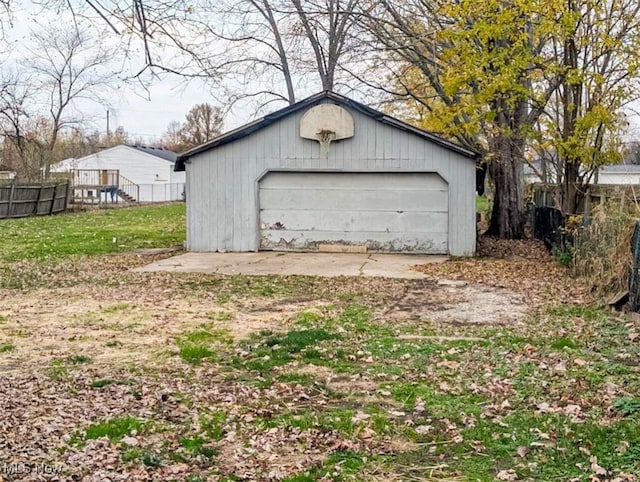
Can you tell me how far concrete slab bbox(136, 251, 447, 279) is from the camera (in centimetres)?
1266

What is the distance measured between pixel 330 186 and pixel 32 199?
1739 centimetres

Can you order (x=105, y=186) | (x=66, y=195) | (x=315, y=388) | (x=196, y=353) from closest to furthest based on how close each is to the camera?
(x=315, y=388) < (x=196, y=353) < (x=66, y=195) < (x=105, y=186)

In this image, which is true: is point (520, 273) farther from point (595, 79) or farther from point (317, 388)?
point (317, 388)

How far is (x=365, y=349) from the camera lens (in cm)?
676

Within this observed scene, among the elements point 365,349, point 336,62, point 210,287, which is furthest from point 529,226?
point 365,349

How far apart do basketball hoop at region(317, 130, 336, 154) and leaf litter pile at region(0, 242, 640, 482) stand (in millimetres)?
6349

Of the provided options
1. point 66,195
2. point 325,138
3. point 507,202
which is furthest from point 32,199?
point 507,202

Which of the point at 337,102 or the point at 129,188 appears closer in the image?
A: the point at 337,102

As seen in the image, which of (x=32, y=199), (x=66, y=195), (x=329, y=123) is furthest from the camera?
(x=66, y=195)

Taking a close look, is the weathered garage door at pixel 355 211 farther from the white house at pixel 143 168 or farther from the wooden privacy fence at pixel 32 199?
the white house at pixel 143 168

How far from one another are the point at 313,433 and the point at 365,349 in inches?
92.2

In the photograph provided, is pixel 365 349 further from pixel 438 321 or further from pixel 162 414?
pixel 162 414

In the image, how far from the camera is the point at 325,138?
15570 mm

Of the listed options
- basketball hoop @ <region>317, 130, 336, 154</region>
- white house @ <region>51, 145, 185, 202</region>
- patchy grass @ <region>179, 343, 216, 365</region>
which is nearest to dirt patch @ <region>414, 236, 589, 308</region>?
basketball hoop @ <region>317, 130, 336, 154</region>
